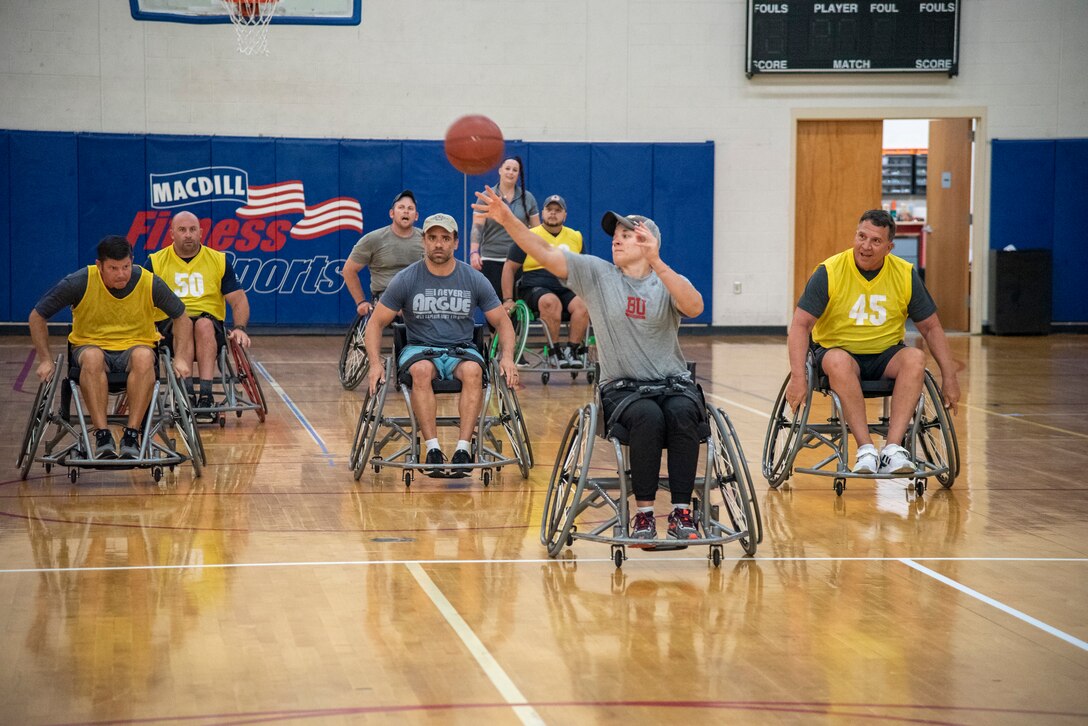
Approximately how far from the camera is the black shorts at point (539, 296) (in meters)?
10.6

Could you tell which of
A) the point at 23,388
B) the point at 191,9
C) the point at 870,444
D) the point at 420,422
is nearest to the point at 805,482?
the point at 870,444

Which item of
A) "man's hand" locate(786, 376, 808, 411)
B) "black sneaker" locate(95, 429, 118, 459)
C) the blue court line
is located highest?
"man's hand" locate(786, 376, 808, 411)

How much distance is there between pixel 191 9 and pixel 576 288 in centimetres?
992

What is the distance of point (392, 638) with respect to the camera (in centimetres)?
390

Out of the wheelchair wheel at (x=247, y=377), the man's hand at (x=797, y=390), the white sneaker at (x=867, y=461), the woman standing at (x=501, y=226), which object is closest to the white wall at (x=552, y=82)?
the woman standing at (x=501, y=226)

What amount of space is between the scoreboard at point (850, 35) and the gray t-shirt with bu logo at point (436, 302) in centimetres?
948

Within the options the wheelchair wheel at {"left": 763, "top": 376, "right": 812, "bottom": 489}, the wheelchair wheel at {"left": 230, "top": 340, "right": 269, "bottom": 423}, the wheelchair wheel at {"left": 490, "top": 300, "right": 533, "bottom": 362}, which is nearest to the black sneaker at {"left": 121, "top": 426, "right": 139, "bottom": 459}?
the wheelchair wheel at {"left": 230, "top": 340, "right": 269, "bottom": 423}

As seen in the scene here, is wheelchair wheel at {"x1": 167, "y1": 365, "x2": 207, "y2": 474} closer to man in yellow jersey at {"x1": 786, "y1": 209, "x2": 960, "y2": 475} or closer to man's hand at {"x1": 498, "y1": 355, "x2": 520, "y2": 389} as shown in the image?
man's hand at {"x1": 498, "y1": 355, "x2": 520, "y2": 389}

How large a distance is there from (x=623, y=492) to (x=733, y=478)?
446mm

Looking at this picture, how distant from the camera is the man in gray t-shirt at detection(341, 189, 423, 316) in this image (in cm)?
965

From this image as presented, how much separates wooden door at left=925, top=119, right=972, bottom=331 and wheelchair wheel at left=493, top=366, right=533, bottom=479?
36.2 feet

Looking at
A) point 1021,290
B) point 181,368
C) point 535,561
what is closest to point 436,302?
point 181,368

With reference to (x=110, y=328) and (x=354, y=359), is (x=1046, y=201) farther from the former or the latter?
(x=110, y=328)

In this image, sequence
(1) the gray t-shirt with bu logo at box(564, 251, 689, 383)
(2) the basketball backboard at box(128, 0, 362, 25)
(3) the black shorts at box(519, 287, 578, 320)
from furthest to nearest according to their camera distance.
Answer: (2) the basketball backboard at box(128, 0, 362, 25)
(3) the black shorts at box(519, 287, 578, 320)
(1) the gray t-shirt with bu logo at box(564, 251, 689, 383)
